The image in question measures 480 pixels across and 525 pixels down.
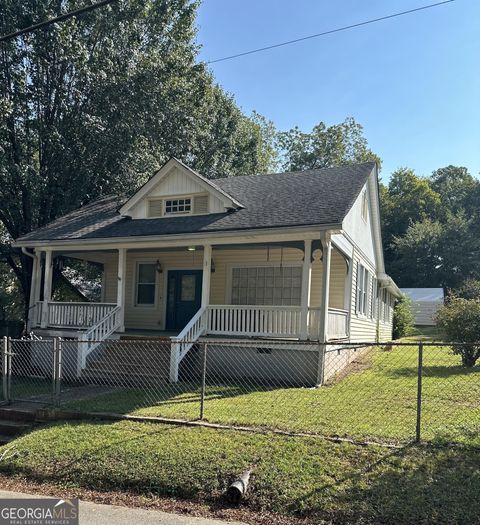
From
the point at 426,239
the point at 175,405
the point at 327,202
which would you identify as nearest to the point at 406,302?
the point at 426,239

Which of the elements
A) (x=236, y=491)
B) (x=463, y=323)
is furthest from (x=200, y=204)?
(x=236, y=491)

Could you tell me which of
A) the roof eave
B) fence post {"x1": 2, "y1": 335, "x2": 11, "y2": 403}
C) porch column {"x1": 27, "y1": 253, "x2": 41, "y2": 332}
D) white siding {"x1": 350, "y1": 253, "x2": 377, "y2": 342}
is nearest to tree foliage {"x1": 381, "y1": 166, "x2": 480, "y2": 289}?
white siding {"x1": 350, "y1": 253, "x2": 377, "y2": 342}

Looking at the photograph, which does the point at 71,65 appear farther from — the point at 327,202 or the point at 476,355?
the point at 476,355

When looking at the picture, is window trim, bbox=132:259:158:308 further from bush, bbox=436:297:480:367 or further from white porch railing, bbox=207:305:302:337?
bush, bbox=436:297:480:367

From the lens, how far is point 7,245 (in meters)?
19.1

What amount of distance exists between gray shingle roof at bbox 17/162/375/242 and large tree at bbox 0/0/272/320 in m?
2.90

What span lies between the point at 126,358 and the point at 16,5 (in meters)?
13.2

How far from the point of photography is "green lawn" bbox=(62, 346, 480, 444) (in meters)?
6.44

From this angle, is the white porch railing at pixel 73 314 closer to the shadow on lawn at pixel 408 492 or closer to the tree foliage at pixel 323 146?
the shadow on lawn at pixel 408 492

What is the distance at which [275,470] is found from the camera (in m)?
5.23

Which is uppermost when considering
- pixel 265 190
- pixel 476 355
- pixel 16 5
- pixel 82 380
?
pixel 16 5

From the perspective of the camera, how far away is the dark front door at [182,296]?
15102 millimetres

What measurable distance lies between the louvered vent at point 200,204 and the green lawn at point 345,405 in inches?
206

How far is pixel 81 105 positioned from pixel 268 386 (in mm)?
13781
